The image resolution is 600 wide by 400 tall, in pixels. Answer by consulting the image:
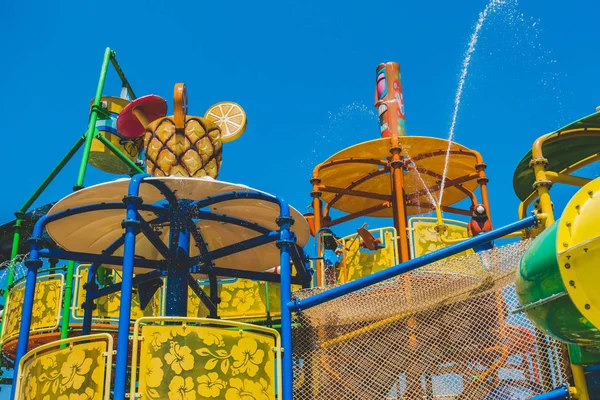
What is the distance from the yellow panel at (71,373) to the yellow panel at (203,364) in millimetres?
429

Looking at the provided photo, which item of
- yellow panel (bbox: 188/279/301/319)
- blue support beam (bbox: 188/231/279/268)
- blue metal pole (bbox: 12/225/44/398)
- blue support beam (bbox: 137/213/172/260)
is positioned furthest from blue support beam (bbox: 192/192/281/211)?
yellow panel (bbox: 188/279/301/319)

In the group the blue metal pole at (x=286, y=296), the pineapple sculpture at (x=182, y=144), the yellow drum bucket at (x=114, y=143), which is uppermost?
the yellow drum bucket at (x=114, y=143)

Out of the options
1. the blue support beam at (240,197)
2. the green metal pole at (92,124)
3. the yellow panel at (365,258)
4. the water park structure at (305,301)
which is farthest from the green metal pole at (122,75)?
the blue support beam at (240,197)

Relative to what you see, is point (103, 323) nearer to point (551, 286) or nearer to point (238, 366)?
point (238, 366)

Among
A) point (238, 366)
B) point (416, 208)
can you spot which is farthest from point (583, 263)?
point (416, 208)

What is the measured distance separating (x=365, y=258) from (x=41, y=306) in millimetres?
6069

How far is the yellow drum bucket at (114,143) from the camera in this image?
15242 mm

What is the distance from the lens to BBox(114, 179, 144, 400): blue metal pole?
20.7 ft

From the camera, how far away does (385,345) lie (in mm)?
7066

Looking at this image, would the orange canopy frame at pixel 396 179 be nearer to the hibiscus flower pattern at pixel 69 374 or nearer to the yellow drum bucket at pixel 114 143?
the yellow drum bucket at pixel 114 143

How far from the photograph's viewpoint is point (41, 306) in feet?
42.1

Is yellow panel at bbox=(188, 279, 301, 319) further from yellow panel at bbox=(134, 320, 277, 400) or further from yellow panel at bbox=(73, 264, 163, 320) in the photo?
yellow panel at bbox=(134, 320, 277, 400)

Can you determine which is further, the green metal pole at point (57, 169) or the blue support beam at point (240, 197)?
the green metal pole at point (57, 169)

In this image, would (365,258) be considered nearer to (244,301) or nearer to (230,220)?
(244,301)
